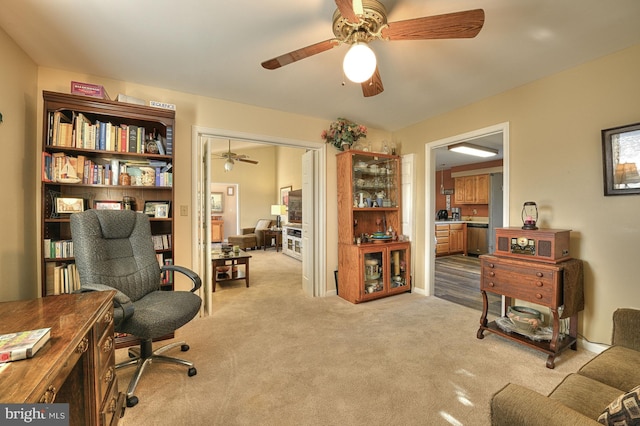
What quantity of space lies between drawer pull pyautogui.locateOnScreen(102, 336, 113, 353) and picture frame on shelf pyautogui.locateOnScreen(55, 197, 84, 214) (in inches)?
58.2

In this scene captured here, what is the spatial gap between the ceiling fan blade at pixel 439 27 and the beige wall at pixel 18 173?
2.60m

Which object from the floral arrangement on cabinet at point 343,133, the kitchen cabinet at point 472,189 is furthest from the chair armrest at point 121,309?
the kitchen cabinet at point 472,189

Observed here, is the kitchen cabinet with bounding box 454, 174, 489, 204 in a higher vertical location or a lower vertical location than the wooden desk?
higher

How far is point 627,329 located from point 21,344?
2571 mm

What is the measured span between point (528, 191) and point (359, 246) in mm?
1844

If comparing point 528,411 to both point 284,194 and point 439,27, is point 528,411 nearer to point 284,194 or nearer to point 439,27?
point 439,27

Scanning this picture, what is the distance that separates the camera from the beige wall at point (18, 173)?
1.88m

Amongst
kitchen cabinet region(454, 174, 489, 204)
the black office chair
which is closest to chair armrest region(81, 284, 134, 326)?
the black office chair

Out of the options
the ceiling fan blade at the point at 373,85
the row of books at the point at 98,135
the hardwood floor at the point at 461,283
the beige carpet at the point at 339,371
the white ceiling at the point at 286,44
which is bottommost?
the beige carpet at the point at 339,371

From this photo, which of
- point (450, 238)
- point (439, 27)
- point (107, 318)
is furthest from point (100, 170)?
point (450, 238)

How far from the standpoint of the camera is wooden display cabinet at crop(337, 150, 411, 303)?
137 inches

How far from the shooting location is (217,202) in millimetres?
9172

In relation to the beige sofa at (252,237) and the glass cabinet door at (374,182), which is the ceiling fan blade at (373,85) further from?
the beige sofa at (252,237)

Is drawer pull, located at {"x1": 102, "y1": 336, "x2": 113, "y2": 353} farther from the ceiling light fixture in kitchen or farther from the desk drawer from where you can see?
the ceiling light fixture in kitchen
